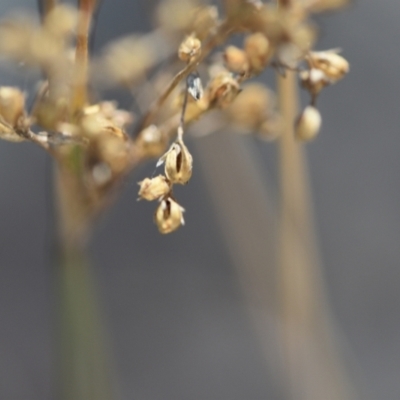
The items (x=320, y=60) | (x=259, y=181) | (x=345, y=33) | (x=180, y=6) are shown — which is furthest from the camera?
(x=345, y=33)

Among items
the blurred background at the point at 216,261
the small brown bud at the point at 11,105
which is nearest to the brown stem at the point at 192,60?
the small brown bud at the point at 11,105

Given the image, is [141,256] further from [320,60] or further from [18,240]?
[320,60]

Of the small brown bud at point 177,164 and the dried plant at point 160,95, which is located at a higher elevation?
the dried plant at point 160,95

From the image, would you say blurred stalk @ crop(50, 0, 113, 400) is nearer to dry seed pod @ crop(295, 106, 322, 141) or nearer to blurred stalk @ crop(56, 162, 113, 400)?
blurred stalk @ crop(56, 162, 113, 400)

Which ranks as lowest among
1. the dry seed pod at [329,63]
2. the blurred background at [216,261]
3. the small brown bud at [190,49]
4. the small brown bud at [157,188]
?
the small brown bud at [157,188]

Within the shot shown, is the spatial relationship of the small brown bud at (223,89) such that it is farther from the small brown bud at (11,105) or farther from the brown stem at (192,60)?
the small brown bud at (11,105)

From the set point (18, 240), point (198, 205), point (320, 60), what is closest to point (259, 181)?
point (320, 60)

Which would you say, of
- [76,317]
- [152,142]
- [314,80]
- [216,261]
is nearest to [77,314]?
[76,317]

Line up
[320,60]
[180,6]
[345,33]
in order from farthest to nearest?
1. [345,33]
2. [180,6]
3. [320,60]
